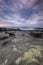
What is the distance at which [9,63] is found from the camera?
338 centimetres

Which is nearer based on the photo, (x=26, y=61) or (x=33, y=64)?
(x=33, y=64)

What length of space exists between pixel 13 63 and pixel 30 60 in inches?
34.2

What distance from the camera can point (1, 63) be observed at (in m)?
3.35

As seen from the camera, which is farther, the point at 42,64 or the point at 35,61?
the point at 35,61

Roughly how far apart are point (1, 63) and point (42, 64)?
1.93 meters

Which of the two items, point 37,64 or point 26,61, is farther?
point 26,61

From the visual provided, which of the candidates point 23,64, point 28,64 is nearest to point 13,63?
point 23,64

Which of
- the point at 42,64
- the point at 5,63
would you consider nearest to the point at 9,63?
the point at 5,63

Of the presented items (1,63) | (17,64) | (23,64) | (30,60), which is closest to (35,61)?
(30,60)

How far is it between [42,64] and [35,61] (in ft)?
1.26

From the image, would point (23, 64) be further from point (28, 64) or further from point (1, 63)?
point (1, 63)

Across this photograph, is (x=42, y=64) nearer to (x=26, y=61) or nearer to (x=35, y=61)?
(x=35, y=61)

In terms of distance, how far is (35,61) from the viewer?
3.48m

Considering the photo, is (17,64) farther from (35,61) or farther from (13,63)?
(35,61)
